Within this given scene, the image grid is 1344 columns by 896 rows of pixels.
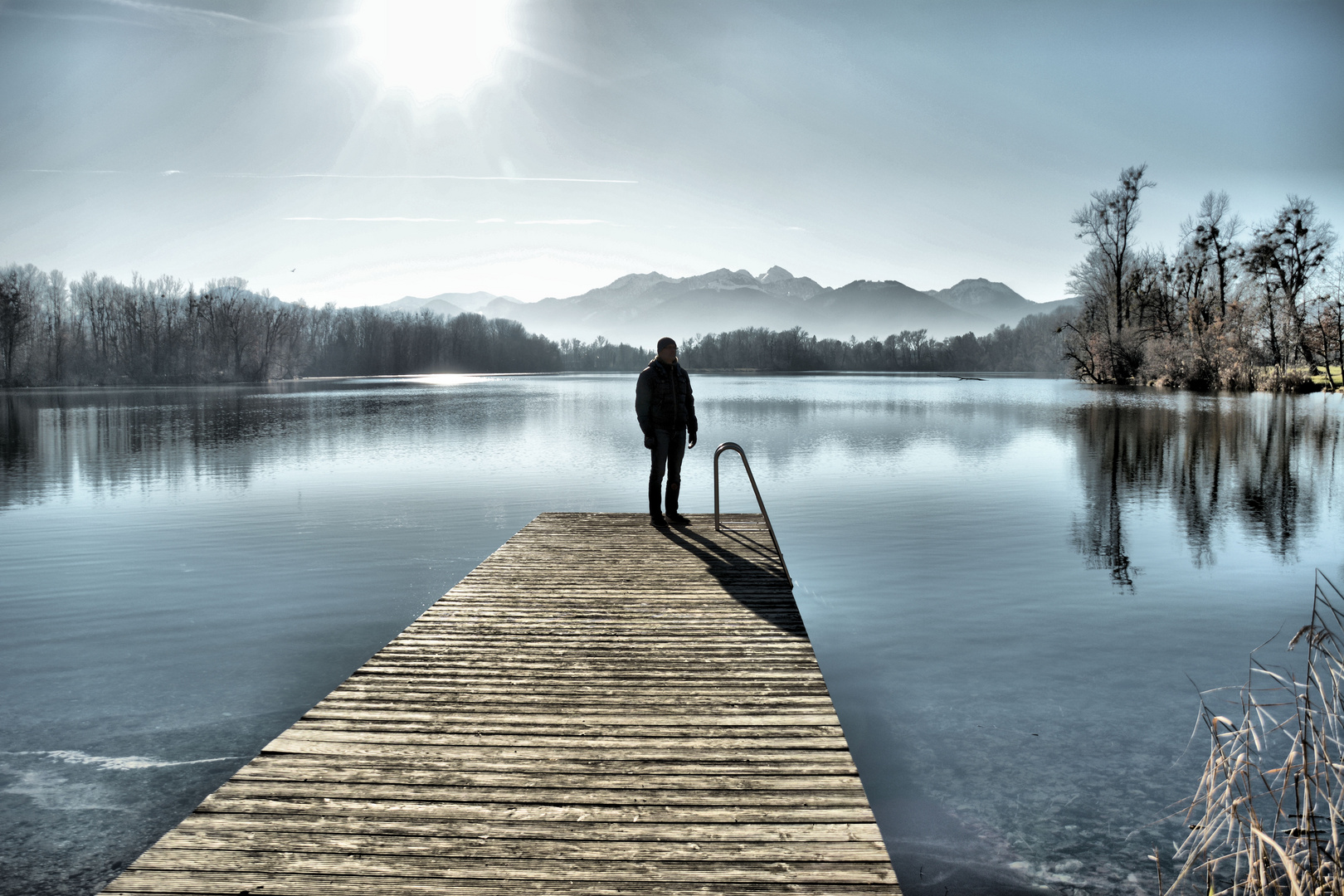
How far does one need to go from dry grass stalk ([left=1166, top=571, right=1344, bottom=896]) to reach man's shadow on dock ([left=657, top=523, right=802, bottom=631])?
9.25 ft

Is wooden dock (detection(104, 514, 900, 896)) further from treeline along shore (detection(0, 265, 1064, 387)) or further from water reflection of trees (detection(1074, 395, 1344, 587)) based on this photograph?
treeline along shore (detection(0, 265, 1064, 387))

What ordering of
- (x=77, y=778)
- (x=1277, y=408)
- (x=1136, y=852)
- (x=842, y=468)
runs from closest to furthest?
(x=1136, y=852) → (x=77, y=778) → (x=842, y=468) → (x=1277, y=408)

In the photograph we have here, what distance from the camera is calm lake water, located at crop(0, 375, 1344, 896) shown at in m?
5.20

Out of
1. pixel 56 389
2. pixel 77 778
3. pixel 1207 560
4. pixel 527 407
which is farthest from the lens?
pixel 56 389

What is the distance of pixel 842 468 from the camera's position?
20.4 metres

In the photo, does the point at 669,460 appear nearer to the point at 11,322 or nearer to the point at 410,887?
the point at 410,887

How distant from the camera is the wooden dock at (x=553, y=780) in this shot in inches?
120

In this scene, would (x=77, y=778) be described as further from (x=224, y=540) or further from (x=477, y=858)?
(x=224, y=540)

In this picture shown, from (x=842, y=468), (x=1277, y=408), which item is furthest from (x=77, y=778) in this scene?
(x=1277, y=408)

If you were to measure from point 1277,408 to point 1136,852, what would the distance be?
126ft

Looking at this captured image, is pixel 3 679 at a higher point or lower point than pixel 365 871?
lower

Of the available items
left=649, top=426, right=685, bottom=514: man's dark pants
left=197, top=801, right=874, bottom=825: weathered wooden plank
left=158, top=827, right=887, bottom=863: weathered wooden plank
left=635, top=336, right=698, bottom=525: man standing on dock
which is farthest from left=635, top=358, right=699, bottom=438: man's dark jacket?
left=158, top=827, right=887, bottom=863: weathered wooden plank

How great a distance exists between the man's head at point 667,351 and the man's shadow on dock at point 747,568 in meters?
2.17

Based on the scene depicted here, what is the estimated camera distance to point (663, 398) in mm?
9547
